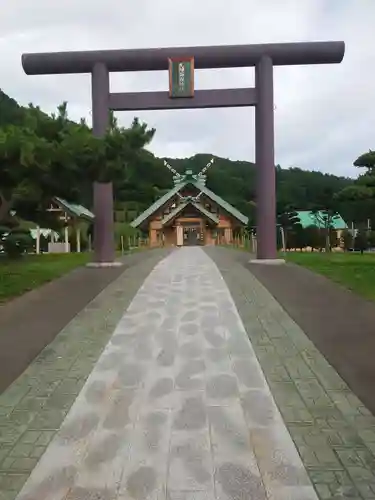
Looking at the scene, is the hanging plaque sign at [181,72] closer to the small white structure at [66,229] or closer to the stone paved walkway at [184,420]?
the stone paved walkway at [184,420]

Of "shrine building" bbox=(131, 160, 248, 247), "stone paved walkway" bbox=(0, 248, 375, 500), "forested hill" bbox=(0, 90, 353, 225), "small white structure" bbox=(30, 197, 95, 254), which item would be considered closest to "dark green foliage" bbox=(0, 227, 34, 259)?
"small white structure" bbox=(30, 197, 95, 254)

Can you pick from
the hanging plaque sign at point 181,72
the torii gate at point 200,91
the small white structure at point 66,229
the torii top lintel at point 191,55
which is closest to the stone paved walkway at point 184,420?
the torii gate at point 200,91

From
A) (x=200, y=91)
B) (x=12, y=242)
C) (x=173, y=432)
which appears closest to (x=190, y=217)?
(x=12, y=242)

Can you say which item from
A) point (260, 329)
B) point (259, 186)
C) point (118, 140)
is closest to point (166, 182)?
point (259, 186)

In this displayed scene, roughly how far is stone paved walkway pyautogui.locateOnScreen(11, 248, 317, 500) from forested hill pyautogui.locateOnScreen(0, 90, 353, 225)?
28.9 m

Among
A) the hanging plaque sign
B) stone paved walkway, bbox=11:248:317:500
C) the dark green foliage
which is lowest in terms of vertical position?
stone paved walkway, bbox=11:248:317:500

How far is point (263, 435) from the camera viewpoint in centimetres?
360

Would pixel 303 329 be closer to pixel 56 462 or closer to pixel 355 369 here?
pixel 355 369

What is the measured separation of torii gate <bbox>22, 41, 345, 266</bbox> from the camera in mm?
15141

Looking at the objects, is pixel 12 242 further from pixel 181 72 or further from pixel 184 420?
pixel 184 420

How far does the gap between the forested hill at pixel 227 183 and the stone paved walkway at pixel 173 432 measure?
2892cm

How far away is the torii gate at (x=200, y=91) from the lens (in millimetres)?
15141

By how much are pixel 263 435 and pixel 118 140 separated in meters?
8.57

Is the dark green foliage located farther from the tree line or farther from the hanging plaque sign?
the hanging plaque sign
